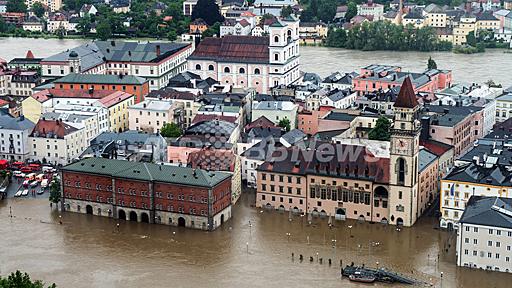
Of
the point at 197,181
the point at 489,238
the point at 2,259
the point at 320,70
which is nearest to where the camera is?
the point at 489,238

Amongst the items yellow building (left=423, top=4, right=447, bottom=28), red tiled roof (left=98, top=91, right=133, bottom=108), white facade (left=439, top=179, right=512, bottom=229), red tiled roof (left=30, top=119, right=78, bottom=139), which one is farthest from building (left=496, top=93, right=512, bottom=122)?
yellow building (left=423, top=4, right=447, bottom=28)

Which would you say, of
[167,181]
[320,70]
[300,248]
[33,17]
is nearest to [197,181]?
[167,181]

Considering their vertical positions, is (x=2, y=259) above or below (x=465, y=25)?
below

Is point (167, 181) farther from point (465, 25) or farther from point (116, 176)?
point (465, 25)

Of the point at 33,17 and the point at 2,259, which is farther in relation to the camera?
the point at 33,17

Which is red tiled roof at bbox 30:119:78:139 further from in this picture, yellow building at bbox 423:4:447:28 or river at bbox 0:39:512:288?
yellow building at bbox 423:4:447:28

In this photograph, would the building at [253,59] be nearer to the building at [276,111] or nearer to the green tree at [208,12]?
the building at [276,111]

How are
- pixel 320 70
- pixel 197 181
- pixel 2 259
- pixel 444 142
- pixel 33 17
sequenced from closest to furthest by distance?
pixel 2 259, pixel 197 181, pixel 444 142, pixel 320 70, pixel 33 17
